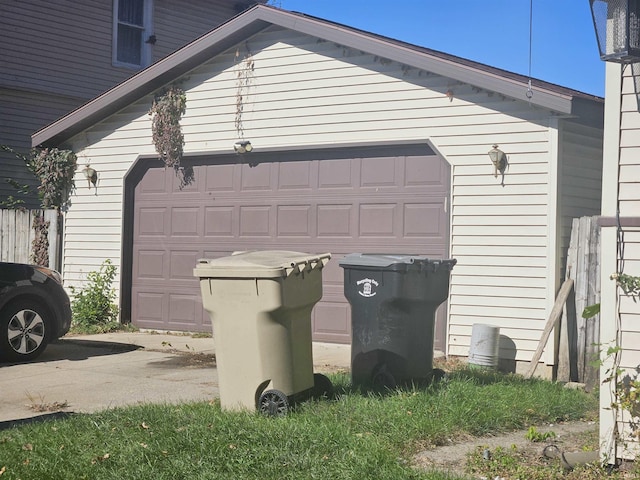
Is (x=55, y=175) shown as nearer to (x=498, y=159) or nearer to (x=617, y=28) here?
(x=498, y=159)

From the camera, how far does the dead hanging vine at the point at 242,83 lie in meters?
12.4

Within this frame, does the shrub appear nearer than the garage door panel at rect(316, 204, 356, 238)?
No

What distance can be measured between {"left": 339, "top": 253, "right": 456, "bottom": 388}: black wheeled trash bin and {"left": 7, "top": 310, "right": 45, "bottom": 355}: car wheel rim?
4.44 metres

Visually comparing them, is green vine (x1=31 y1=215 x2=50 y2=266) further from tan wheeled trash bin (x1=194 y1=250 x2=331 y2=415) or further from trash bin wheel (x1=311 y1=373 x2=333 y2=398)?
trash bin wheel (x1=311 y1=373 x2=333 y2=398)

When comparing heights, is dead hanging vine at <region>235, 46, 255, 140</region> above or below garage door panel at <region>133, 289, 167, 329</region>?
above

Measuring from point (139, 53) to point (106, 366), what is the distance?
11.6 metres

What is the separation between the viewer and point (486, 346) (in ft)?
32.8

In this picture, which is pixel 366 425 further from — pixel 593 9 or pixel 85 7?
pixel 85 7

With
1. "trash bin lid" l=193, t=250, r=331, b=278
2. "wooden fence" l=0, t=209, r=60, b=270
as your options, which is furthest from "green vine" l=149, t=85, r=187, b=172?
"trash bin lid" l=193, t=250, r=331, b=278

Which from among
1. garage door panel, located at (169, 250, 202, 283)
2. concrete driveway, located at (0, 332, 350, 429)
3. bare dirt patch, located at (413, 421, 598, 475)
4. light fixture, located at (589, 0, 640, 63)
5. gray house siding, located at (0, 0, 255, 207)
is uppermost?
gray house siding, located at (0, 0, 255, 207)

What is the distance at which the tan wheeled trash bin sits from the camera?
687 cm

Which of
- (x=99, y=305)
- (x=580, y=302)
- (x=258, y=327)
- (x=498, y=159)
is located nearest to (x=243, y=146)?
(x=99, y=305)

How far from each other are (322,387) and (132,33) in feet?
47.1

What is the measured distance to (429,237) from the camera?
10836 millimetres
